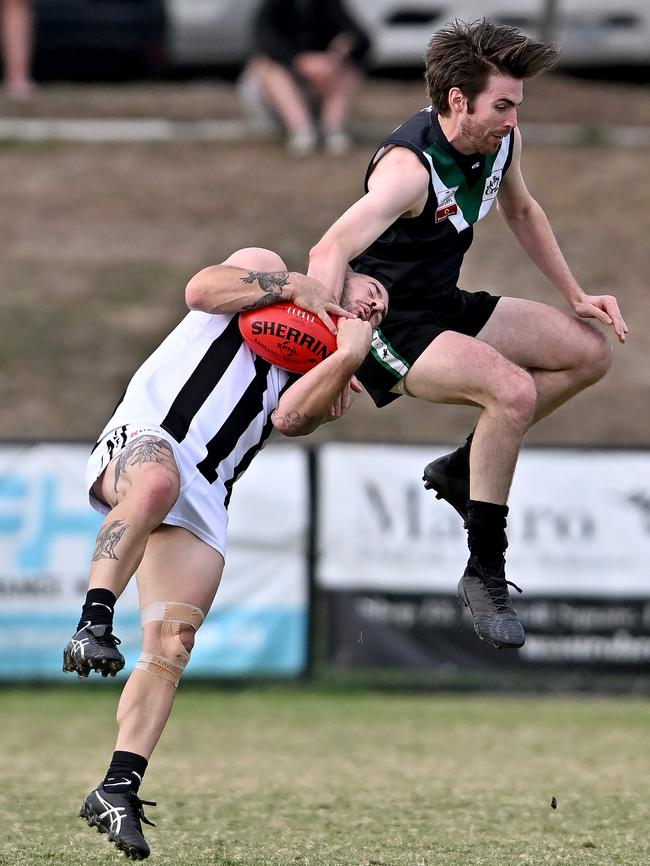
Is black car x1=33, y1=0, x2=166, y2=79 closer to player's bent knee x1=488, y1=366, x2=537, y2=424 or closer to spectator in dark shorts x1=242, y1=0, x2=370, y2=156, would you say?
spectator in dark shorts x1=242, y1=0, x2=370, y2=156

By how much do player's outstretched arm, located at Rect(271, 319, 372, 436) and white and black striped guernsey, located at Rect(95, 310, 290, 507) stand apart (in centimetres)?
16

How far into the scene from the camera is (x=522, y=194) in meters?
6.35

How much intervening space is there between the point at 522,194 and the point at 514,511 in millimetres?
4783

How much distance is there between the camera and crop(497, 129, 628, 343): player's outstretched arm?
6273mm

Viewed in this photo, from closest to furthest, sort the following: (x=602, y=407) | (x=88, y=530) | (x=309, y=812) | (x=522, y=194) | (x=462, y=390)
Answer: (x=462, y=390) < (x=522, y=194) < (x=309, y=812) < (x=88, y=530) < (x=602, y=407)

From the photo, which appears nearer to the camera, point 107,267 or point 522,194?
point 522,194

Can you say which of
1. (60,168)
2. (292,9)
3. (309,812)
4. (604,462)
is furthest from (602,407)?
(309,812)

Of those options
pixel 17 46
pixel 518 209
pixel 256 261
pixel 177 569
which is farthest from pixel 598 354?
pixel 17 46

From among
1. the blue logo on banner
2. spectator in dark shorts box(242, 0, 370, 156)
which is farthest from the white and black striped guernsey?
spectator in dark shorts box(242, 0, 370, 156)

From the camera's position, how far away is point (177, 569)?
576cm

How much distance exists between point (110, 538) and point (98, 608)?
0.26 meters

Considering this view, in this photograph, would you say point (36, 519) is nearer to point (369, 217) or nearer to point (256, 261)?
point (256, 261)

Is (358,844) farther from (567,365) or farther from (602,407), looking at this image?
(602,407)

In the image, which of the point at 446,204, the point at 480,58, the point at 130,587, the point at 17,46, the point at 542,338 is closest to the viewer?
the point at 480,58
